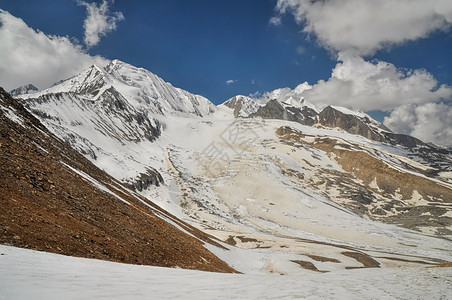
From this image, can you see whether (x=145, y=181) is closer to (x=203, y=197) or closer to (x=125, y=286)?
(x=203, y=197)

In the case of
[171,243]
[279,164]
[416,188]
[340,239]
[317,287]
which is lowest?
[171,243]

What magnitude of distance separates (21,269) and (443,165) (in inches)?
9663

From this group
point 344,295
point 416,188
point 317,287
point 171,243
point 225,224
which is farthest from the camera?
point 416,188

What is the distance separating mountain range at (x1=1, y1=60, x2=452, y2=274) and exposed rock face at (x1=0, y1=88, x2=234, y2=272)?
4.0 inches

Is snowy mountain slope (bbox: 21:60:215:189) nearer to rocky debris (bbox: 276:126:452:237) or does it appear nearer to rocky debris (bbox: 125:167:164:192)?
rocky debris (bbox: 125:167:164:192)

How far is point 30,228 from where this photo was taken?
35.4 feet

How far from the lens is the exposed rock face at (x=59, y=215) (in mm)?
11074

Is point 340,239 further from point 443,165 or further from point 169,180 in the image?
point 443,165

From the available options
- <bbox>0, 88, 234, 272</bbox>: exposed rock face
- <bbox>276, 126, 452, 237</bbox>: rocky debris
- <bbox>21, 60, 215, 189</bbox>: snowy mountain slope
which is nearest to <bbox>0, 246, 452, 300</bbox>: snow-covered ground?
<bbox>0, 88, 234, 272</bbox>: exposed rock face

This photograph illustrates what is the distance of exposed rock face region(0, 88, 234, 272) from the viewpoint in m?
11.1

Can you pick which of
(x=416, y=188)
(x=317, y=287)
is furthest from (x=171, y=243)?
(x=416, y=188)

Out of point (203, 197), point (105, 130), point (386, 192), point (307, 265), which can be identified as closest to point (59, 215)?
point (307, 265)

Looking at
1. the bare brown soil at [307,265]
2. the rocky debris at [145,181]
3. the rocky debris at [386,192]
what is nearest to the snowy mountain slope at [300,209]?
the rocky debris at [386,192]

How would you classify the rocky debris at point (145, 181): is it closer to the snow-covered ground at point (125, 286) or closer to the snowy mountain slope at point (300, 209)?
the snowy mountain slope at point (300, 209)
